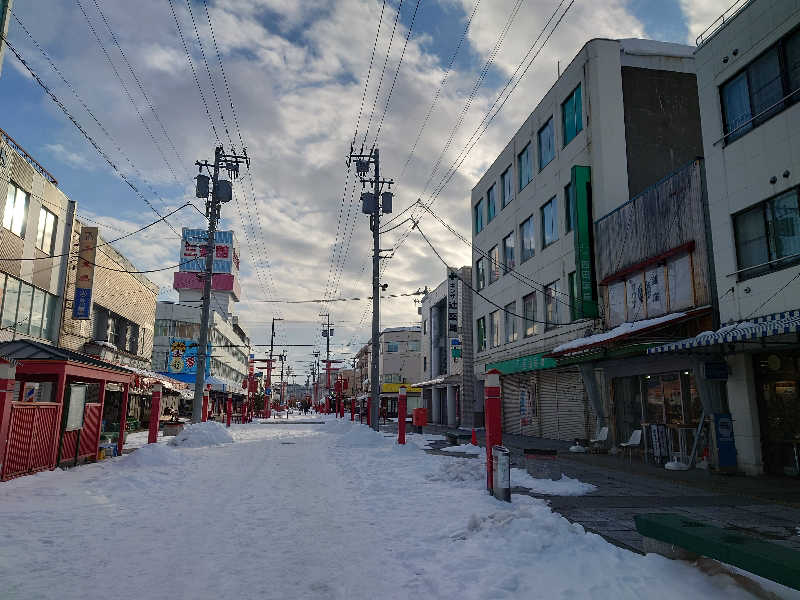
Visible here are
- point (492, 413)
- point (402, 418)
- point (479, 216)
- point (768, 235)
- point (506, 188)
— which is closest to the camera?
point (492, 413)

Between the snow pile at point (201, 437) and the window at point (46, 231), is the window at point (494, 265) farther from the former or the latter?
the window at point (46, 231)

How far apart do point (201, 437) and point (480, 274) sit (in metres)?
19.6

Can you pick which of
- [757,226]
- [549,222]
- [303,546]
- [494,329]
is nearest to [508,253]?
[494,329]

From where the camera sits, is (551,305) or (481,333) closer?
(551,305)

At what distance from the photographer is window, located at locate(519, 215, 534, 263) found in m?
26.3

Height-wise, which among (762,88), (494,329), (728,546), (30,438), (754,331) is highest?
(762,88)

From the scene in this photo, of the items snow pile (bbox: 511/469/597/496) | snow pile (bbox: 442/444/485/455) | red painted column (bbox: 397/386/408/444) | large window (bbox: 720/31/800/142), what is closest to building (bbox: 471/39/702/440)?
snow pile (bbox: 442/444/485/455)

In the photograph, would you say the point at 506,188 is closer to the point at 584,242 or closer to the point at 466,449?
the point at 584,242

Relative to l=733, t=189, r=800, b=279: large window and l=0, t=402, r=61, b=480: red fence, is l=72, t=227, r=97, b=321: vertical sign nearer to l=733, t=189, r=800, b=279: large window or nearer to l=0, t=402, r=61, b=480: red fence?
l=0, t=402, r=61, b=480: red fence

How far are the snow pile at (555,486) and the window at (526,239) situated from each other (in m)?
15.9

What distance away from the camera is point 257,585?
16.3 ft

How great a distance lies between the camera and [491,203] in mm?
32500

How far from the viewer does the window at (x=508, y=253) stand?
28.8 m

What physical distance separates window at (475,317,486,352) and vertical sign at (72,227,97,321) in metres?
21.2
